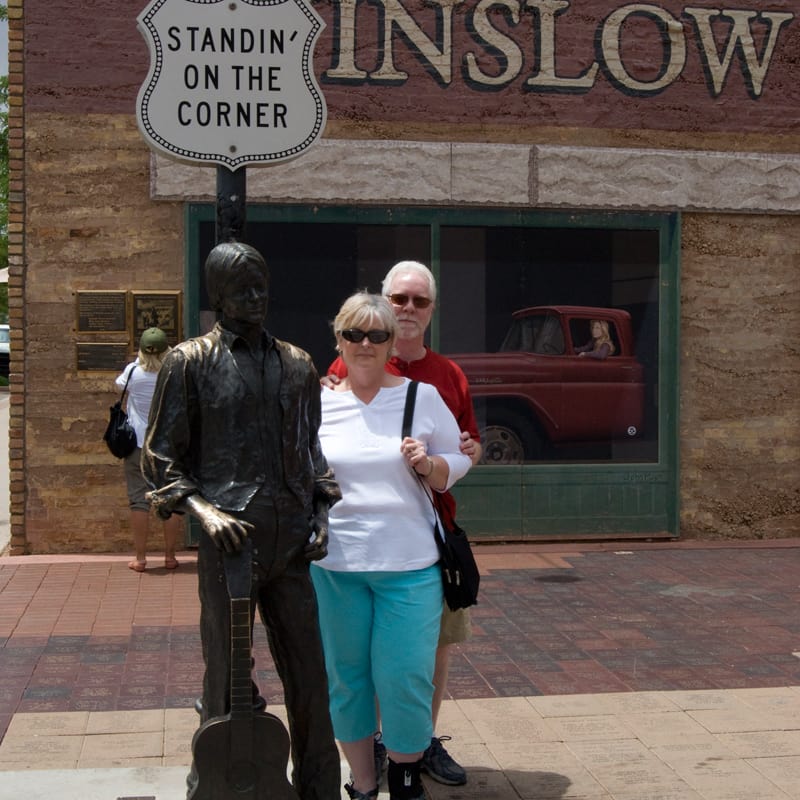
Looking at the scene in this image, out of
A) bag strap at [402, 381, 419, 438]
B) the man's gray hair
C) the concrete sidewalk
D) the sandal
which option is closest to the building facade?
the concrete sidewalk

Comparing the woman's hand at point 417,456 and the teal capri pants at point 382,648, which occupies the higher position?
the woman's hand at point 417,456

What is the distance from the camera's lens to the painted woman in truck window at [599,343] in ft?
34.0

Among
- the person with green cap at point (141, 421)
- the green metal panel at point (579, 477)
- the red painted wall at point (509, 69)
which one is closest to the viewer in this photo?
the person with green cap at point (141, 421)

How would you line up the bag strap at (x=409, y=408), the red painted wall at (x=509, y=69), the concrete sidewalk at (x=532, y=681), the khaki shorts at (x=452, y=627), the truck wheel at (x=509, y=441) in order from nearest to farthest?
the bag strap at (x=409, y=408)
the khaki shorts at (x=452, y=627)
the concrete sidewalk at (x=532, y=681)
the red painted wall at (x=509, y=69)
the truck wheel at (x=509, y=441)

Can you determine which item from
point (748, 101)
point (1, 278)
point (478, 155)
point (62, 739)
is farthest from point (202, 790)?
point (1, 278)

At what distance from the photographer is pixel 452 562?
14.2 feet

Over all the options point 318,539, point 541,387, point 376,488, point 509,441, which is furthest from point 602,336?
point 318,539

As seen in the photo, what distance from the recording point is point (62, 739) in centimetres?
524

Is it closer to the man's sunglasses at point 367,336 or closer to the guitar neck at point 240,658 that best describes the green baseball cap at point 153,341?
the man's sunglasses at point 367,336

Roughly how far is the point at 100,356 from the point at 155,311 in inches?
21.1

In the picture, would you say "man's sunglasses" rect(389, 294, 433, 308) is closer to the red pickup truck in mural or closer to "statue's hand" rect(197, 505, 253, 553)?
"statue's hand" rect(197, 505, 253, 553)

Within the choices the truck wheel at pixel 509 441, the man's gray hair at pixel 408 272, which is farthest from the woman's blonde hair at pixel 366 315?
the truck wheel at pixel 509 441

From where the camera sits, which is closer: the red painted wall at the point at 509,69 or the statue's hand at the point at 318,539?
the statue's hand at the point at 318,539

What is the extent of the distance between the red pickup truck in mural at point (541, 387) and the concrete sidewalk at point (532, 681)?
45.5 inches
